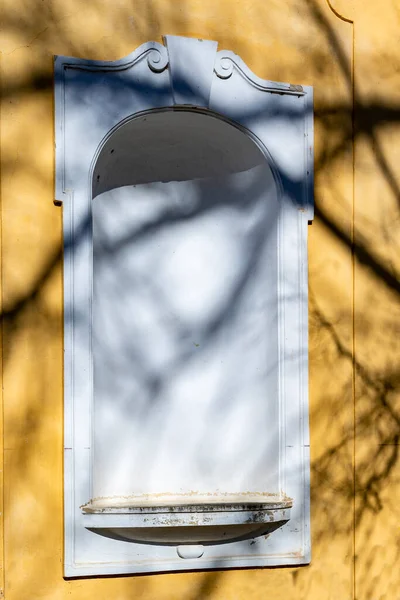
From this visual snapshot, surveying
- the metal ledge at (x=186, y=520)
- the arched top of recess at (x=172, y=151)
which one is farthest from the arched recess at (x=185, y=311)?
the metal ledge at (x=186, y=520)

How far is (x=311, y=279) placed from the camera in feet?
21.1

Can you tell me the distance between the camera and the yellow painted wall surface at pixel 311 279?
227 inches

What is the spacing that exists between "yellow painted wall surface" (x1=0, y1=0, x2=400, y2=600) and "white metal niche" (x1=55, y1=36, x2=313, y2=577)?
0.11 metres

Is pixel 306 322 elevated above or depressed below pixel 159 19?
below

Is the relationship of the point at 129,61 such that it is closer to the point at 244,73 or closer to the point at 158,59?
the point at 158,59

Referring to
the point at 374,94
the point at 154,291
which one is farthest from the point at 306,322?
the point at 374,94

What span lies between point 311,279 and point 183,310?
90 cm

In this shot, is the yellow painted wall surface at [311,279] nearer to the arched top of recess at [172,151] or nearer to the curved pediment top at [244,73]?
the curved pediment top at [244,73]

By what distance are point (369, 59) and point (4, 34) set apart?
239 cm

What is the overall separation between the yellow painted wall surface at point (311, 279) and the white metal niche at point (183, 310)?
113 mm

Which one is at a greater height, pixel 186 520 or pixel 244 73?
pixel 244 73

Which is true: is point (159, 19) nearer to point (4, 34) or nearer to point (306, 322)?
point (4, 34)

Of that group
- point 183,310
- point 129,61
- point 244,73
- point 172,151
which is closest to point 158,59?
point 129,61

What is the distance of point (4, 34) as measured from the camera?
5.82 m
